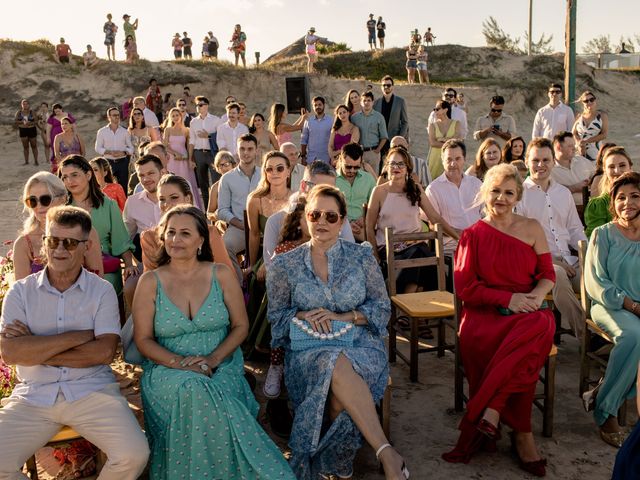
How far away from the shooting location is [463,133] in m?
10.1

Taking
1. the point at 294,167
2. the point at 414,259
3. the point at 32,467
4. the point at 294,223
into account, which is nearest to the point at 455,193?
the point at 414,259

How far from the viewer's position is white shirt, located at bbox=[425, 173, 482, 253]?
242 inches

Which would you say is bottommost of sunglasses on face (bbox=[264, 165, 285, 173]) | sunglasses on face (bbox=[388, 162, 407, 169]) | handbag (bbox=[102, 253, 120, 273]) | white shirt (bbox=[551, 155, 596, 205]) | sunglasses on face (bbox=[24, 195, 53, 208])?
handbag (bbox=[102, 253, 120, 273])

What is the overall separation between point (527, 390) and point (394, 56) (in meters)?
30.7

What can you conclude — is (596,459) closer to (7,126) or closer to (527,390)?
(527,390)

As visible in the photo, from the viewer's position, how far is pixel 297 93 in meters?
14.6

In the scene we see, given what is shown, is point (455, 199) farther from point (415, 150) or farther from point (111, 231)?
point (415, 150)

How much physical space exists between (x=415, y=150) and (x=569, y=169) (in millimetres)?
14104

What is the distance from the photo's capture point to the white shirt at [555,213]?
18.2 ft

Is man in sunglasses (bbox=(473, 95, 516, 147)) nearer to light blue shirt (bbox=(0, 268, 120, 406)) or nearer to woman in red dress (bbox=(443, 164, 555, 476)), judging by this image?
woman in red dress (bbox=(443, 164, 555, 476))

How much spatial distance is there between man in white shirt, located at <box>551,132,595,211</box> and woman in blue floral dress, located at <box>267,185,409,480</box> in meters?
3.82

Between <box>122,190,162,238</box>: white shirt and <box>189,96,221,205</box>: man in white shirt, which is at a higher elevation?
<box>189,96,221,205</box>: man in white shirt

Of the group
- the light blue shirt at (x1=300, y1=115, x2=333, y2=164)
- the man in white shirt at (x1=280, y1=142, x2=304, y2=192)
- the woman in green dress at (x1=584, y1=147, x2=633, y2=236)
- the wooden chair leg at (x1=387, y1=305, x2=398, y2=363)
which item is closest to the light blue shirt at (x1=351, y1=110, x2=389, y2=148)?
the light blue shirt at (x1=300, y1=115, x2=333, y2=164)

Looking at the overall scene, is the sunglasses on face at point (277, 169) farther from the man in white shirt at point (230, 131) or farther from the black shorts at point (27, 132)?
the black shorts at point (27, 132)
